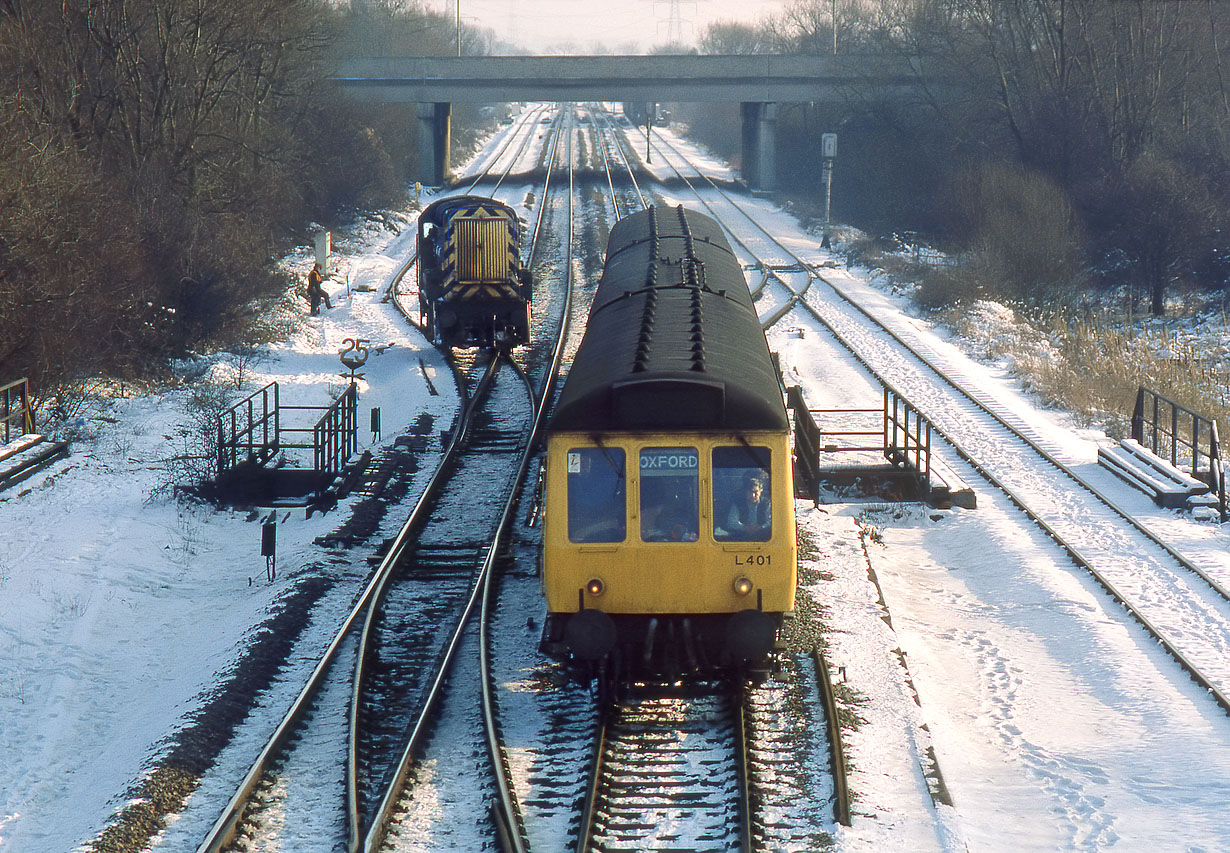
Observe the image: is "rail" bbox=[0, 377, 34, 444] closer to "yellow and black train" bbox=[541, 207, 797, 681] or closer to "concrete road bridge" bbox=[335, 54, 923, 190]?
"yellow and black train" bbox=[541, 207, 797, 681]

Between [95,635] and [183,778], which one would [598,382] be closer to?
[183,778]

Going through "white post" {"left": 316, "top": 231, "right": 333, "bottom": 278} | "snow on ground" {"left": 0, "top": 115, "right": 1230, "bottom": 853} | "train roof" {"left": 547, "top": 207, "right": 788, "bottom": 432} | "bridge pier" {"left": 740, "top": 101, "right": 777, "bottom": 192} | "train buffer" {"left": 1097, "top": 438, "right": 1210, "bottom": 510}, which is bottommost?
"snow on ground" {"left": 0, "top": 115, "right": 1230, "bottom": 853}

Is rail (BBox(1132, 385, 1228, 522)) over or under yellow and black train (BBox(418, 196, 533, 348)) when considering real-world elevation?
under

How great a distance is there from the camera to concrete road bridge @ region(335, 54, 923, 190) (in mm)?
56125

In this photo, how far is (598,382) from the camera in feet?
31.3

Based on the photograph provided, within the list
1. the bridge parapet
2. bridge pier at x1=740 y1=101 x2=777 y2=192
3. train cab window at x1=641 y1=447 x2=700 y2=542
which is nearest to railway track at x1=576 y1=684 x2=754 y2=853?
train cab window at x1=641 y1=447 x2=700 y2=542

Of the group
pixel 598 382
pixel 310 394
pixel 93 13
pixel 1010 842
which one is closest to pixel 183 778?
pixel 598 382

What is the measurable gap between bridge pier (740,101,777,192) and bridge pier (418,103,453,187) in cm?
1461

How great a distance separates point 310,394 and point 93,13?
1058cm

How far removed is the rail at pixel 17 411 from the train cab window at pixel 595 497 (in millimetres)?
10773

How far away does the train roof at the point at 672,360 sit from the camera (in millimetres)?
9312

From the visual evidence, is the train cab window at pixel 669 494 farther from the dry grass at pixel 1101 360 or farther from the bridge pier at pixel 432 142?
the bridge pier at pixel 432 142

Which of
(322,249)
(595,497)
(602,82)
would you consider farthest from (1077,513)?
(602,82)

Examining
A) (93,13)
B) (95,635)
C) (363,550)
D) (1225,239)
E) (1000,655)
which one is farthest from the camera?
(1225,239)
